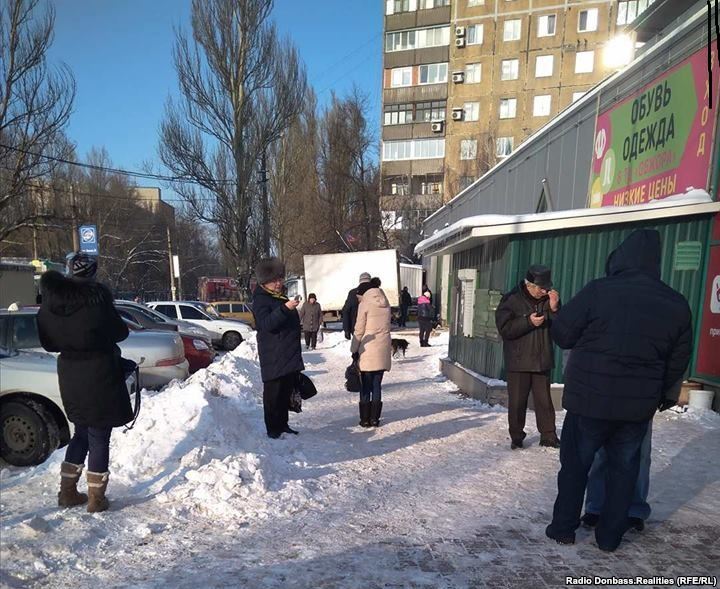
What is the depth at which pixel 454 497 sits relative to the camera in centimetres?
355

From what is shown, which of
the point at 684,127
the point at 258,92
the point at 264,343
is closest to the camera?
the point at 264,343

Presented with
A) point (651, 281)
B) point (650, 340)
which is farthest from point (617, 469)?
point (651, 281)

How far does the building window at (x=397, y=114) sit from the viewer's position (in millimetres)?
38250

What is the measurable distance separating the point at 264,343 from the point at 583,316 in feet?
9.83

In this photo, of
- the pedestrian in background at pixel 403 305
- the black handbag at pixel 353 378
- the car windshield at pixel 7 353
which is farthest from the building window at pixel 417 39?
the car windshield at pixel 7 353

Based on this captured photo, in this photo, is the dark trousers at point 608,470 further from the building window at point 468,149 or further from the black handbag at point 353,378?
the building window at point 468,149

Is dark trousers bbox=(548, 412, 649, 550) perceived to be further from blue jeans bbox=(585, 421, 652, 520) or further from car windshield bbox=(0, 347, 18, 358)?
car windshield bbox=(0, 347, 18, 358)

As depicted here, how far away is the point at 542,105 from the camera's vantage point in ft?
118

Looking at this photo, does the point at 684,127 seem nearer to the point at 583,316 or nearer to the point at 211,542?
the point at 583,316

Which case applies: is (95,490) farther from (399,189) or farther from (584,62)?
(584,62)

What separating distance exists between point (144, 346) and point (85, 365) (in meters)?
3.94

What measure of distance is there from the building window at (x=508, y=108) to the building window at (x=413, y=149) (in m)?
5.19

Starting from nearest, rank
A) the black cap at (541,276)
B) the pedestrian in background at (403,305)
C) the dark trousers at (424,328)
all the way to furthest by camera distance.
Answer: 1. the black cap at (541,276)
2. the dark trousers at (424,328)
3. the pedestrian in background at (403,305)

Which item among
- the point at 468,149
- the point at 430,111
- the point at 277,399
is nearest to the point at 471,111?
the point at 430,111
